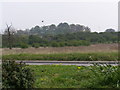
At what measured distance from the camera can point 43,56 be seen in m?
18.9

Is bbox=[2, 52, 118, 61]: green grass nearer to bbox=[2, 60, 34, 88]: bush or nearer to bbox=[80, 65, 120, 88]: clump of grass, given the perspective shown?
bbox=[80, 65, 120, 88]: clump of grass

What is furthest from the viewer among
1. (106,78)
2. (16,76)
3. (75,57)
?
(75,57)

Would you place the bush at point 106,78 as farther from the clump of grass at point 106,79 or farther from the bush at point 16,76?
the bush at point 16,76

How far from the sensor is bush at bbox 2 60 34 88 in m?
4.65

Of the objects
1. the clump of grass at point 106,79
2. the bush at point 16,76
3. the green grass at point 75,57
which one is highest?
the bush at point 16,76

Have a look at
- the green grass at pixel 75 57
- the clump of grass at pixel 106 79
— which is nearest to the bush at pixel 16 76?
the clump of grass at pixel 106 79

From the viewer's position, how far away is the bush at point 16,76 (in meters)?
4.65

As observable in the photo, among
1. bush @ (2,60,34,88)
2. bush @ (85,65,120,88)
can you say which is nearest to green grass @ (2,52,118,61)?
bush @ (85,65,120,88)

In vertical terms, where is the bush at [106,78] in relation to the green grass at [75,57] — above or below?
above

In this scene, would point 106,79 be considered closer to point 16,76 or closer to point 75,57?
point 16,76

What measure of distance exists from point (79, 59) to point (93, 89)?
11944 millimetres

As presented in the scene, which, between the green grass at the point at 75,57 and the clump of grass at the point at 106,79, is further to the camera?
the green grass at the point at 75,57

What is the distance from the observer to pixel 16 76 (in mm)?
4750

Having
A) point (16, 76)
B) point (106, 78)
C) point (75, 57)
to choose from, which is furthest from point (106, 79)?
point (75, 57)
